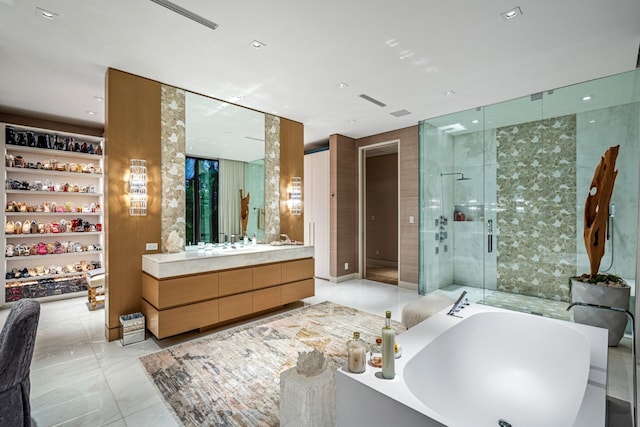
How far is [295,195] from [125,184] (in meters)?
2.44

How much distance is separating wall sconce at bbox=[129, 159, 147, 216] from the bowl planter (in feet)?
16.1

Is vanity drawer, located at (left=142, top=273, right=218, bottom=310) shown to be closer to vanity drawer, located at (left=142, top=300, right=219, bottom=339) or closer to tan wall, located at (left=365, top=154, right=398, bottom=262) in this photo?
vanity drawer, located at (left=142, top=300, right=219, bottom=339)

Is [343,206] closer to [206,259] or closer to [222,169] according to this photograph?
[222,169]

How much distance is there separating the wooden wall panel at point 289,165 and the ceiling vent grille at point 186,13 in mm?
2422

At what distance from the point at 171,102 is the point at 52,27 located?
4.03 ft

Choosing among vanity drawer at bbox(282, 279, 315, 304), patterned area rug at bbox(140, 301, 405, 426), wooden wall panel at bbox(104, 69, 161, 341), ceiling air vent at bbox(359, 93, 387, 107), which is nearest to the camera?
patterned area rug at bbox(140, 301, 405, 426)

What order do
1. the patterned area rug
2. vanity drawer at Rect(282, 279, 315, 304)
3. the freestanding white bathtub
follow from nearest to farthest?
the freestanding white bathtub → the patterned area rug → vanity drawer at Rect(282, 279, 315, 304)

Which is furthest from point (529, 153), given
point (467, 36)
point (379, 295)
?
point (379, 295)

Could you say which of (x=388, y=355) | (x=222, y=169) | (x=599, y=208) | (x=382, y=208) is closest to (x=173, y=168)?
(x=222, y=169)

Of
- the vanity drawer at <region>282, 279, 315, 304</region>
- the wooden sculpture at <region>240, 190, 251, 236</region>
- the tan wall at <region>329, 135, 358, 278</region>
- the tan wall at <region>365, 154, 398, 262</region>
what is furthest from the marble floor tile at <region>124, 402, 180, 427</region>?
the tan wall at <region>365, 154, 398, 262</region>

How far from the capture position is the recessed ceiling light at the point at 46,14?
228 centimetres

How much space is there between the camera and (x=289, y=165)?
4973 millimetres

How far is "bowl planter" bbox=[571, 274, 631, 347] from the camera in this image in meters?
3.00

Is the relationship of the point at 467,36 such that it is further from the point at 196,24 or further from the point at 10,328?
the point at 10,328
